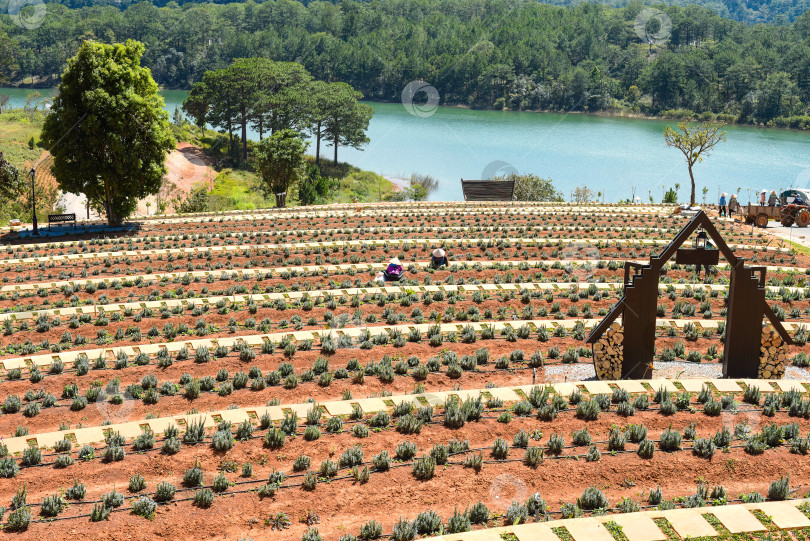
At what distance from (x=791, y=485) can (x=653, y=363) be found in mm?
4770

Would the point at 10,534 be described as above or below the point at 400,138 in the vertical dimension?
below

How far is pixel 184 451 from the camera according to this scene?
1066 cm

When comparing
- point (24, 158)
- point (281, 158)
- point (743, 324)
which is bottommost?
point (743, 324)

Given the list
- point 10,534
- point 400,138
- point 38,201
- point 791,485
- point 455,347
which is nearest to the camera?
point 10,534

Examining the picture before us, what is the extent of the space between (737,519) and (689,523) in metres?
0.64

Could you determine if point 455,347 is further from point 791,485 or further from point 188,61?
point 188,61

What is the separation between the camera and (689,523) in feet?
28.7

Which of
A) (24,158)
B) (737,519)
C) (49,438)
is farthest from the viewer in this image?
(24,158)

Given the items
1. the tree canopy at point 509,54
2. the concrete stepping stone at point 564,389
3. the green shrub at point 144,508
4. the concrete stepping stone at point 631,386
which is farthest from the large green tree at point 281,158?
the tree canopy at point 509,54

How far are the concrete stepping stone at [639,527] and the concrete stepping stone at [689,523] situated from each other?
0.77 ft

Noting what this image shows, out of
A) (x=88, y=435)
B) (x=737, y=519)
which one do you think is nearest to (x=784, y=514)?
(x=737, y=519)

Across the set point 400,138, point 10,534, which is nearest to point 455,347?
point 10,534

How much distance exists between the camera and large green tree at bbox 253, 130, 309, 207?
4916 centimetres

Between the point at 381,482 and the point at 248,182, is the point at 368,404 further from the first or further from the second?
the point at 248,182
